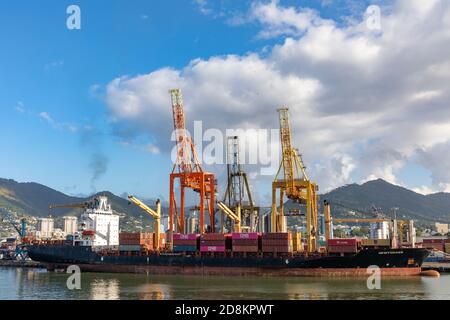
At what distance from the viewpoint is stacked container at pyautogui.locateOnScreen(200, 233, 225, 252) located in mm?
65750

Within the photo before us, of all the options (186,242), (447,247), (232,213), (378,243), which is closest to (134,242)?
(186,242)

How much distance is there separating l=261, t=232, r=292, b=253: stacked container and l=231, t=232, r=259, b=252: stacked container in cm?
127

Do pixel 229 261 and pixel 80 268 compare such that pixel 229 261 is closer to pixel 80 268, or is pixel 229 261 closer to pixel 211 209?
pixel 211 209

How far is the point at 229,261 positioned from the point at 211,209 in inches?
633

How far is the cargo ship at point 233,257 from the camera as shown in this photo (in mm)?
60281

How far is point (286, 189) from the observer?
70.5 m

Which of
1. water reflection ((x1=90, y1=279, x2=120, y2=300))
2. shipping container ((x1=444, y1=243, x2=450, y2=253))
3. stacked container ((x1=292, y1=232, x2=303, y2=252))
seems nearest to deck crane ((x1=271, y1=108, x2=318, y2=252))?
stacked container ((x1=292, y1=232, x2=303, y2=252))

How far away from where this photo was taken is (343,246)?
202 feet

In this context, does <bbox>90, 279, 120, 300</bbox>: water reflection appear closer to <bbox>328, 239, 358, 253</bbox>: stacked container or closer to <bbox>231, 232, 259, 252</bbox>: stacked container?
<bbox>231, 232, 259, 252</bbox>: stacked container

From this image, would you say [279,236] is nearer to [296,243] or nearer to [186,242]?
[296,243]

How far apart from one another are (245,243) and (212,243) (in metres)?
5.41

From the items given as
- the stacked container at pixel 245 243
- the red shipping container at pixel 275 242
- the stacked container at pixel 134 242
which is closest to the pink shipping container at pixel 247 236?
the stacked container at pixel 245 243

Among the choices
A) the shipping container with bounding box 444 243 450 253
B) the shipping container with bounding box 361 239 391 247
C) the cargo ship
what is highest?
the shipping container with bounding box 361 239 391 247

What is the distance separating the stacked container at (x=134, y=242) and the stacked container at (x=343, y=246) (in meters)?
31.1
